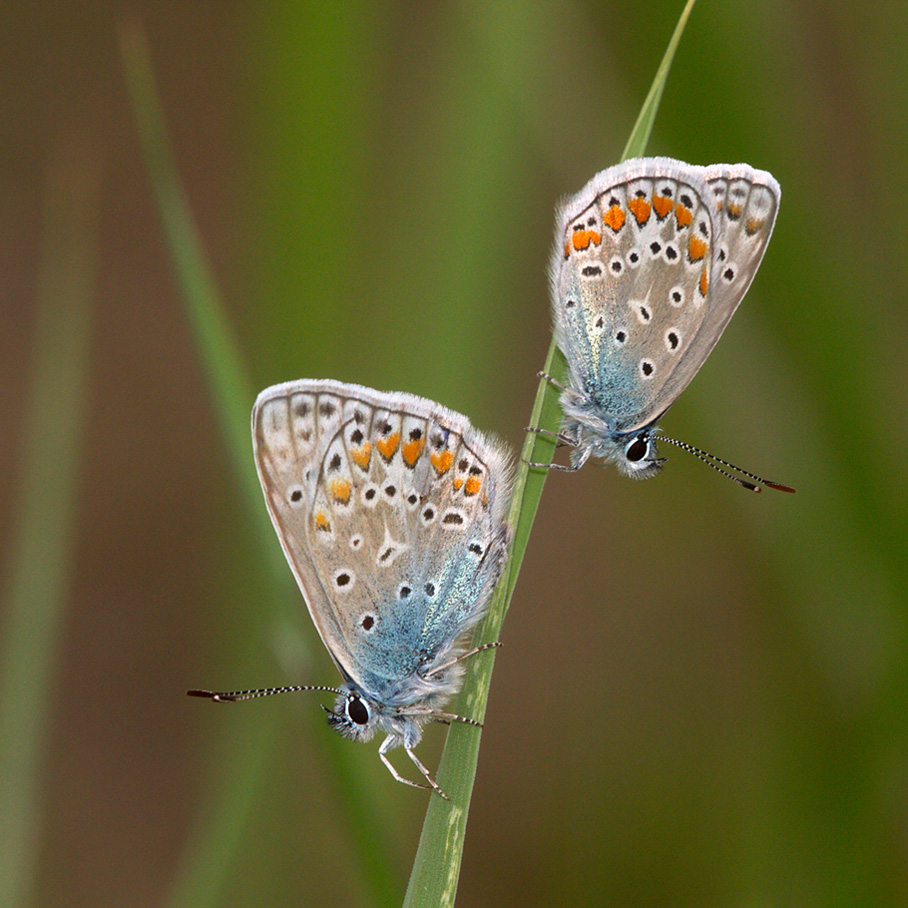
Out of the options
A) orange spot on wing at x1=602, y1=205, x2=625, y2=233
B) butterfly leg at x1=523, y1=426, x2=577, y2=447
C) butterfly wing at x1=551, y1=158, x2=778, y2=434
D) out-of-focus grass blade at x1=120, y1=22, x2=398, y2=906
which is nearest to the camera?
out-of-focus grass blade at x1=120, y1=22, x2=398, y2=906

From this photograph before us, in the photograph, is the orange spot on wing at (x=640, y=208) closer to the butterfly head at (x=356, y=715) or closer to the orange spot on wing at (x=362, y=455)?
the orange spot on wing at (x=362, y=455)

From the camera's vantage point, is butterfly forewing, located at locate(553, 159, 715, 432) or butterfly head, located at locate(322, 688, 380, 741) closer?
butterfly head, located at locate(322, 688, 380, 741)

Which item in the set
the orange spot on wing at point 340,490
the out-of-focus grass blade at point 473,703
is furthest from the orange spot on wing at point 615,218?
the orange spot on wing at point 340,490

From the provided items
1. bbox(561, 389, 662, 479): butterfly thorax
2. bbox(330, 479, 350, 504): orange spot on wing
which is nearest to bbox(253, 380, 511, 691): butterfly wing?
bbox(330, 479, 350, 504): orange spot on wing

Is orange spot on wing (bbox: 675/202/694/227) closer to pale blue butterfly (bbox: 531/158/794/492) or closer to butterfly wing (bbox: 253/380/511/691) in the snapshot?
pale blue butterfly (bbox: 531/158/794/492)

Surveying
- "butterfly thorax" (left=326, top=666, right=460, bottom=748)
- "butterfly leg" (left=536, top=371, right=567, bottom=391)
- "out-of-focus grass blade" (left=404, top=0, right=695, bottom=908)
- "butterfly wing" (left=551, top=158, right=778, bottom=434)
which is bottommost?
"butterfly thorax" (left=326, top=666, right=460, bottom=748)

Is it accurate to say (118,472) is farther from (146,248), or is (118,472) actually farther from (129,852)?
(129,852)

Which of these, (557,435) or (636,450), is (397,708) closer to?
(557,435)
